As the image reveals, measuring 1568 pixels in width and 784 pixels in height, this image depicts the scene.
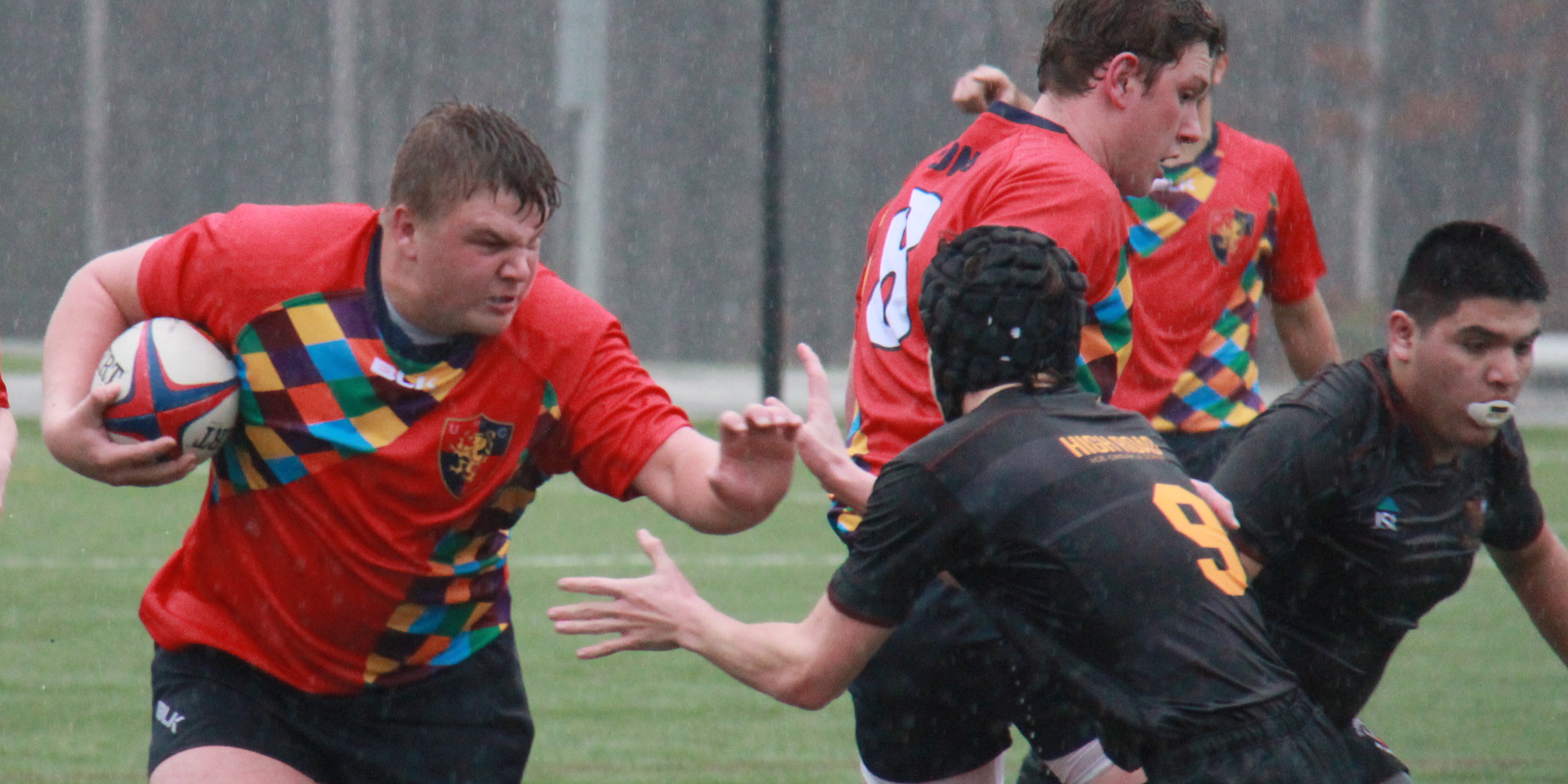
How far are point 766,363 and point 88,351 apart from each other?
28.9ft

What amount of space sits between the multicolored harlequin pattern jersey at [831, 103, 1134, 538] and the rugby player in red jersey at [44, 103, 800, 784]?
1.58 ft

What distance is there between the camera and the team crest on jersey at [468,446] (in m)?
3.33

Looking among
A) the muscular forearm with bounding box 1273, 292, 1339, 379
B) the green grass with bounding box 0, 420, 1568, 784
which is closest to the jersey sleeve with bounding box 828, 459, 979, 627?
the muscular forearm with bounding box 1273, 292, 1339, 379

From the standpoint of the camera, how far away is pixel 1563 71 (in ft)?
62.1

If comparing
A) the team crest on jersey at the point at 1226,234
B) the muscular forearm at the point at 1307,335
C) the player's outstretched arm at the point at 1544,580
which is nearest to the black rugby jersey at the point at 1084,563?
the player's outstretched arm at the point at 1544,580

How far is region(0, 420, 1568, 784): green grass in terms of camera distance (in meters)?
5.60

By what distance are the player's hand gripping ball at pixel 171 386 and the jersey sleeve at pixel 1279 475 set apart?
1999 millimetres

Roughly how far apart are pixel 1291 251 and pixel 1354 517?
1.80 metres

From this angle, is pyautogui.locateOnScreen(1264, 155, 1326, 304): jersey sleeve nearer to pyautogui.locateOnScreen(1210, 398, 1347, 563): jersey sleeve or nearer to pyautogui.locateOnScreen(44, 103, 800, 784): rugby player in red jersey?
pyautogui.locateOnScreen(1210, 398, 1347, 563): jersey sleeve

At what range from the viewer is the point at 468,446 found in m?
3.34

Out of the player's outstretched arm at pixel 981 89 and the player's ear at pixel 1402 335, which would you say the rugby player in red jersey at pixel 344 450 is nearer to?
the player's outstretched arm at pixel 981 89

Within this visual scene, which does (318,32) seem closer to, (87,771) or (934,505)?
(87,771)

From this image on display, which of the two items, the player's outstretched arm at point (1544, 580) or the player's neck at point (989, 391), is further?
the player's outstretched arm at point (1544, 580)

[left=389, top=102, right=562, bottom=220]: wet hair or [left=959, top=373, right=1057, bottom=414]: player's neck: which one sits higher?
[left=389, top=102, right=562, bottom=220]: wet hair
